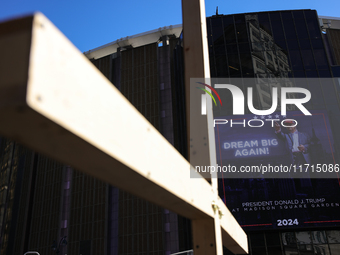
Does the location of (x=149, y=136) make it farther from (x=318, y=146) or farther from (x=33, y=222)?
(x=33, y=222)

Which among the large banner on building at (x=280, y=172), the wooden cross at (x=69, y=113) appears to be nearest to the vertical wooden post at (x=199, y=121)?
the wooden cross at (x=69, y=113)

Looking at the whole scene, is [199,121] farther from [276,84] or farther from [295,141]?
[276,84]

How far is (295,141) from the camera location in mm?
18766

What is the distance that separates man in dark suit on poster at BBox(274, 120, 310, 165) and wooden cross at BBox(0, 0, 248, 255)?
1898cm

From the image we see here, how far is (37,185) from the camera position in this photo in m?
27.8

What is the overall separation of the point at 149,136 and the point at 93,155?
264mm

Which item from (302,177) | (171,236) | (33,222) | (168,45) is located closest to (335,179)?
(302,177)

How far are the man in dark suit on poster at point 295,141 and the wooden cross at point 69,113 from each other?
19.0 meters

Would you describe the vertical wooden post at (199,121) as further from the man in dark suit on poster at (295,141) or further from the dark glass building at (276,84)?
the man in dark suit on poster at (295,141)

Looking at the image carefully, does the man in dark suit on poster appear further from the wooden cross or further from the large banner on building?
the wooden cross

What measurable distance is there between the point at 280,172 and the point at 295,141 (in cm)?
211

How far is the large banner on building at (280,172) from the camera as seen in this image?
1766 centimetres

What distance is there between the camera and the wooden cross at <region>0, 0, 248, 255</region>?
1.97 ft

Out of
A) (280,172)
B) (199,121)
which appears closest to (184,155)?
(280,172)
